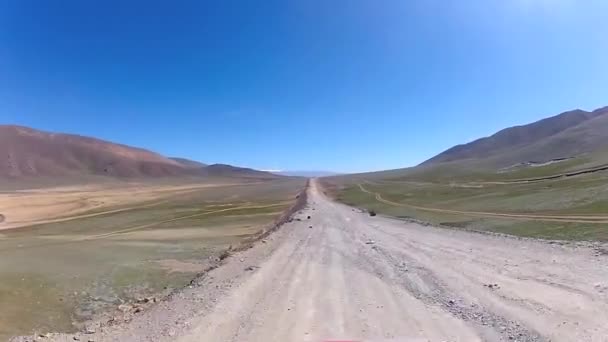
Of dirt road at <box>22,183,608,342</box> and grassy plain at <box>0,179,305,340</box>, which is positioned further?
grassy plain at <box>0,179,305,340</box>

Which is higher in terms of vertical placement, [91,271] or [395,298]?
[395,298]

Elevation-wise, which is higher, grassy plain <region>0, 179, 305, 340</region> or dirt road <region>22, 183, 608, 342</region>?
dirt road <region>22, 183, 608, 342</region>

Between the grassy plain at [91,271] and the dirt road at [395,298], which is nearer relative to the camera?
the dirt road at [395,298]

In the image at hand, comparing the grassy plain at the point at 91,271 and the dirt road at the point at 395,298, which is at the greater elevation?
the dirt road at the point at 395,298

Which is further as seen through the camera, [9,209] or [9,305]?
[9,209]

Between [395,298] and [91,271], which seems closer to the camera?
[395,298]

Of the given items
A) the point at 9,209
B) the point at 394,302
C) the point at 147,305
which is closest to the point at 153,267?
the point at 147,305

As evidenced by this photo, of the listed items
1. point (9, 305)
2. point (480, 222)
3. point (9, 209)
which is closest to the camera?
point (9, 305)

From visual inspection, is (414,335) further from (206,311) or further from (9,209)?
(9,209)
